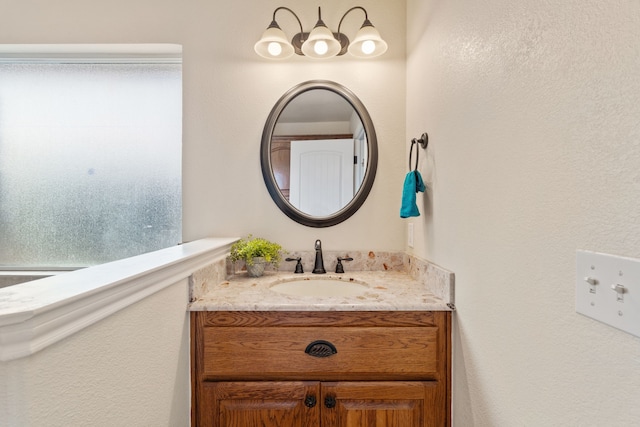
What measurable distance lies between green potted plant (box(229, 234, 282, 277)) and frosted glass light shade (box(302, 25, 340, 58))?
1044 mm

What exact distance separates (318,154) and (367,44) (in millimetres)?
613

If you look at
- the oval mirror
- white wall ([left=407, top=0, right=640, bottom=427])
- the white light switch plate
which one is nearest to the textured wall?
the oval mirror

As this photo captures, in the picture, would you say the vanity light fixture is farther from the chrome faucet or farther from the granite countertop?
the granite countertop

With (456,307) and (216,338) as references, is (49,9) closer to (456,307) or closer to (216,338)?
(216,338)

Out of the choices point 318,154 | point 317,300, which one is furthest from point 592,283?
point 318,154

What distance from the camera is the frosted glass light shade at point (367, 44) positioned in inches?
58.9

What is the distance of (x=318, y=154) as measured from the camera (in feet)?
5.45

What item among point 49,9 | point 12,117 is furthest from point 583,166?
point 12,117

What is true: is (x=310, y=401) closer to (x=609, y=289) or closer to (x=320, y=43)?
(x=609, y=289)

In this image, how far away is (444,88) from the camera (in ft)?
3.76

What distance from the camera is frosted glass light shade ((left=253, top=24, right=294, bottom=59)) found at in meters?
1.51

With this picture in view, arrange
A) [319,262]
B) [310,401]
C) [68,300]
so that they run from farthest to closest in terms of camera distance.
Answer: [319,262], [310,401], [68,300]

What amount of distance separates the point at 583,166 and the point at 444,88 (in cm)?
74

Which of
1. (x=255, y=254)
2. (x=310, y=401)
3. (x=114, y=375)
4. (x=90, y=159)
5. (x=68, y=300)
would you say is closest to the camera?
(x=68, y=300)
